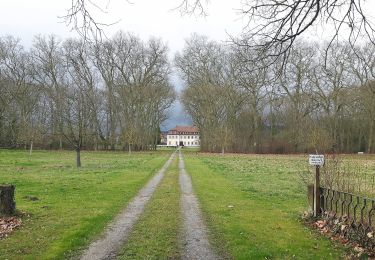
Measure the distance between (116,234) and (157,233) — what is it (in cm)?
95

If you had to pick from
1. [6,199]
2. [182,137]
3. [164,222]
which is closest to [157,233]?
[164,222]

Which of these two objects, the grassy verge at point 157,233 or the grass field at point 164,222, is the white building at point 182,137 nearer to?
the grass field at point 164,222

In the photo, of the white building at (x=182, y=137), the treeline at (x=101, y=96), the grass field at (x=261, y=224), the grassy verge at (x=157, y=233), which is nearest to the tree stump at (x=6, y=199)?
the grassy verge at (x=157, y=233)

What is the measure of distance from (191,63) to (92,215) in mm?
60827

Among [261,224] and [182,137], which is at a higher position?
[182,137]

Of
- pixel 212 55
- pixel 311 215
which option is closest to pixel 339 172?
pixel 311 215

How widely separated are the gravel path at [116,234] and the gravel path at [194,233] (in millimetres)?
1346

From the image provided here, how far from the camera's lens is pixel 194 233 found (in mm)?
10172

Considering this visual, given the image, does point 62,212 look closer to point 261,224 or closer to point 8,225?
point 8,225

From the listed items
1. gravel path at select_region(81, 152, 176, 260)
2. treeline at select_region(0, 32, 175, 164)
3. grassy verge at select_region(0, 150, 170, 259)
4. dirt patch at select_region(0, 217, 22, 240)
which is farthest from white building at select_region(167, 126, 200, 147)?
dirt patch at select_region(0, 217, 22, 240)

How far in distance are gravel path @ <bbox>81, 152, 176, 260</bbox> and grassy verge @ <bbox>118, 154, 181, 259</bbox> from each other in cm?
19

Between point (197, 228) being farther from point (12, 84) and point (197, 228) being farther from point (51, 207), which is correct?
point (12, 84)

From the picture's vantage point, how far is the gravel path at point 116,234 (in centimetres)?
827

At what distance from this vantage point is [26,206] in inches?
543
